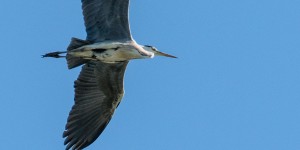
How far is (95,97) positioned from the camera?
51.2 ft

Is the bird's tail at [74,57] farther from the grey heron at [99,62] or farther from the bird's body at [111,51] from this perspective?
the bird's body at [111,51]

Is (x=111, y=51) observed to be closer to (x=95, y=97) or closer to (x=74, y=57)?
(x=74, y=57)

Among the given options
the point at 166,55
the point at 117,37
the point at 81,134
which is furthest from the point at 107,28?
the point at 81,134

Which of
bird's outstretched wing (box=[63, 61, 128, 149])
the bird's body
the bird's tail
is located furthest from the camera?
bird's outstretched wing (box=[63, 61, 128, 149])

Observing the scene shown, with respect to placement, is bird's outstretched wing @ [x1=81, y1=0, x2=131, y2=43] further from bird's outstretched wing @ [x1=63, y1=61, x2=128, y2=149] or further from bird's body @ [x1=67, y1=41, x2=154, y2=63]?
bird's outstretched wing @ [x1=63, y1=61, x2=128, y2=149]

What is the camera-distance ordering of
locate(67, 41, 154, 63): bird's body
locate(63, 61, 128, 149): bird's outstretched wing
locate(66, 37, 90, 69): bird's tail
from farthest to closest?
locate(63, 61, 128, 149): bird's outstretched wing
locate(66, 37, 90, 69): bird's tail
locate(67, 41, 154, 63): bird's body

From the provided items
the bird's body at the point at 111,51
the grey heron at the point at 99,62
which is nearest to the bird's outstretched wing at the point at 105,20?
the grey heron at the point at 99,62

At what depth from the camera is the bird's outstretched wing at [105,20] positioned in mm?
14000

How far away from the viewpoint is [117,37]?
14.2 meters

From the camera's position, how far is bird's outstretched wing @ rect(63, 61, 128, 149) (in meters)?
15.1

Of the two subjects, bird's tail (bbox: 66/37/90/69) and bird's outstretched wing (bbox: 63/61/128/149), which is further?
bird's outstretched wing (bbox: 63/61/128/149)

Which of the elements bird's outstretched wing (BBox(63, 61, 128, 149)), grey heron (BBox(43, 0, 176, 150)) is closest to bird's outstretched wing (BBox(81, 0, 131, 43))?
grey heron (BBox(43, 0, 176, 150))

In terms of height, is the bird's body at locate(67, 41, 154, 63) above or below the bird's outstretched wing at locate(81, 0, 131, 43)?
below

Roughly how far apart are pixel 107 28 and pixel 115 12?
440 millimetres
